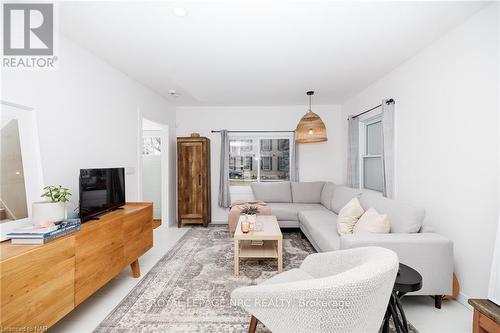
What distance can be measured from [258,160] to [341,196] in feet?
6.81

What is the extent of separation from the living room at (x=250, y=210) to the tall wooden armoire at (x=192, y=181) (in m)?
1.13

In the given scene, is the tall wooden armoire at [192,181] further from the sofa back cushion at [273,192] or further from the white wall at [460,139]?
the white wall at [460,139]

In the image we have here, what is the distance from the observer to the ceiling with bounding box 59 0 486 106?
184cm

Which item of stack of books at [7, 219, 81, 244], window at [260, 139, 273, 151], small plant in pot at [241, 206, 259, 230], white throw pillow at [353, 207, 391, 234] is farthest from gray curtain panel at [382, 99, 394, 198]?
stack of books at [7, 219, 81, 244]

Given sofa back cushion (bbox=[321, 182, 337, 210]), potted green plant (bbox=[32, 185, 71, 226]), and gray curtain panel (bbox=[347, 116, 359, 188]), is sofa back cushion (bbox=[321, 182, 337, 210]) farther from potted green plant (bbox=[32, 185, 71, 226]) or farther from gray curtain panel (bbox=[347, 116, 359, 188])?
potted green plant (bbox=[32, 185, 71, 226])

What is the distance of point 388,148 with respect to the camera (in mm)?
3127

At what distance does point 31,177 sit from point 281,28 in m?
2.54

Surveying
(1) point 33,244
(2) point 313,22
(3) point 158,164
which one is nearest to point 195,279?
(1) point 33,244

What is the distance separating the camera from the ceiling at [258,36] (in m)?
1.84

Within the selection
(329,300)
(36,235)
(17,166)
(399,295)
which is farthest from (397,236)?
(17,166)

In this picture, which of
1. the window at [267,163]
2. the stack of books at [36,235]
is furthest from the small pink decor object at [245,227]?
the window at [267,163]

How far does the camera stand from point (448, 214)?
2.25m

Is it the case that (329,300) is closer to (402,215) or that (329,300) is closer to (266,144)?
(402,215)

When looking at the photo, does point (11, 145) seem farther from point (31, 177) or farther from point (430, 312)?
point (430, 312)
